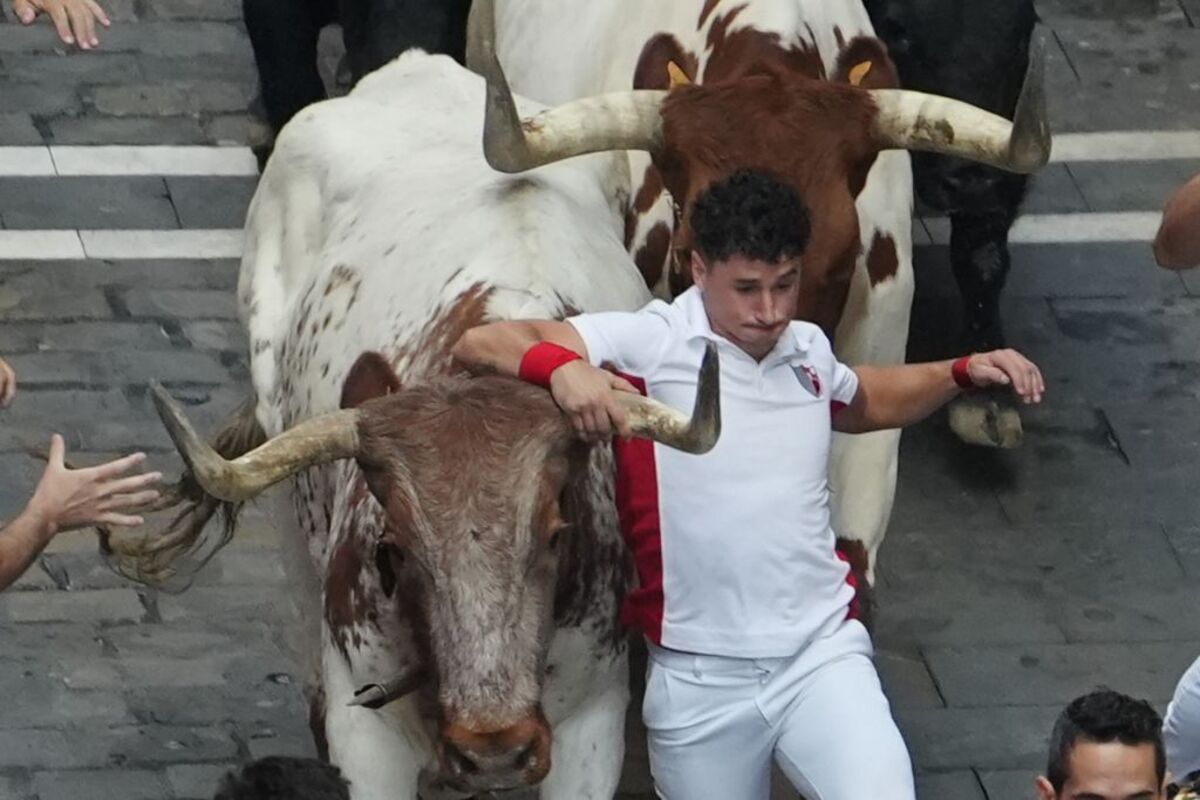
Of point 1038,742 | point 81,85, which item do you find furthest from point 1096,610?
point 81,85

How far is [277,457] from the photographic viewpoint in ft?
18.1

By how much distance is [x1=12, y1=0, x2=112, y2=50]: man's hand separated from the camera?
7.20m

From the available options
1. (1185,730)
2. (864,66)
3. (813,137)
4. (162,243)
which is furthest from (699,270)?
(162,243)

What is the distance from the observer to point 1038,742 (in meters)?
7.69

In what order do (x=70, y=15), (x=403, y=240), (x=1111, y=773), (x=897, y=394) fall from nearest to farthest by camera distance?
(x=1111, y=773) < (x=897, y=394) < (x=403, y=240) < (x=70, y=15)

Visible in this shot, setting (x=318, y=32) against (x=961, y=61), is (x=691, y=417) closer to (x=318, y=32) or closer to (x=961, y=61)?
(x=961, y=61)

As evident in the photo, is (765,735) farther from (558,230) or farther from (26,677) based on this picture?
(26,677)

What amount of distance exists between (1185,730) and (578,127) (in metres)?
2.00

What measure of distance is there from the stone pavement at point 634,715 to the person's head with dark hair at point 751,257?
1969 mm

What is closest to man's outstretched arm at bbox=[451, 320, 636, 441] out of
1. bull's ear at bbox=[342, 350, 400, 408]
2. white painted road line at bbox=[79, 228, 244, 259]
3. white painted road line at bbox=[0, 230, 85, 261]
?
bull's ear at bbox=[342, 350, 400, 408]

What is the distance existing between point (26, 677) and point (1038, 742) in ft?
9.17

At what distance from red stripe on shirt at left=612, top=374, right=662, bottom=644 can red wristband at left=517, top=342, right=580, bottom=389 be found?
0.37 metres

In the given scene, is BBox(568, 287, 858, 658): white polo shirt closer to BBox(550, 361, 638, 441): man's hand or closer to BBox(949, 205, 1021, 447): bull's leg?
BBox(550, 361, 638, 441): man's hand

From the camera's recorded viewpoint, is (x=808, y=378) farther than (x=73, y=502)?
Yes
